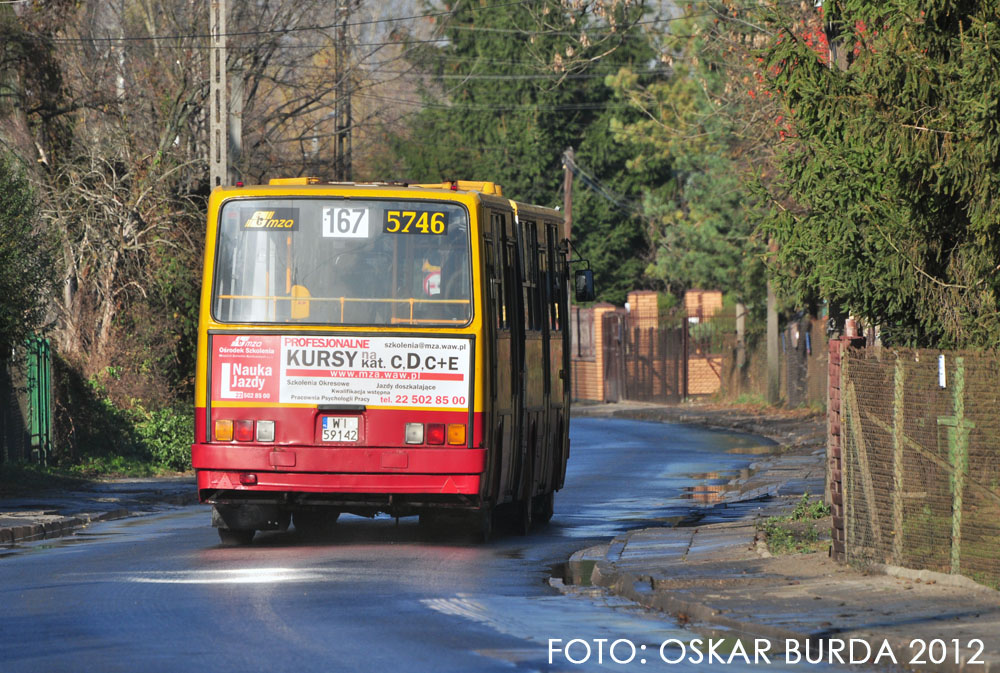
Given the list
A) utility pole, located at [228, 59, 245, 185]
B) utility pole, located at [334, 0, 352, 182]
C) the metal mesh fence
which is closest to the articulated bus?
the metal mesh fence

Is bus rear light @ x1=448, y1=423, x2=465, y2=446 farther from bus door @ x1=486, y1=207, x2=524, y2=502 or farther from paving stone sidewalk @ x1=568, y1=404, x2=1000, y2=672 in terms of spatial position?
paving stone sidewalk @ x1=568, y1=404, x2=1000, y2=672

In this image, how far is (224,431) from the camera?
15.6 meters

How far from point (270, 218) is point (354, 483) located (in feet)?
8.34

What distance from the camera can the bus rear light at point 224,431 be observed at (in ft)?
51.1

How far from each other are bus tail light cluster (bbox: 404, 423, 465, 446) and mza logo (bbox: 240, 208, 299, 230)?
7.08 feet

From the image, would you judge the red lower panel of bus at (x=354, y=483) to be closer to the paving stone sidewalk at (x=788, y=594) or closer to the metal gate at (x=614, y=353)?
the paving stone sidewalk at (x=788, y=594)

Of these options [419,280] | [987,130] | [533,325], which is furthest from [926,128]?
[533,325]

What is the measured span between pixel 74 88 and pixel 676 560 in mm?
23324

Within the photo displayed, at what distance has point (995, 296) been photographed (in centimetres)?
1347

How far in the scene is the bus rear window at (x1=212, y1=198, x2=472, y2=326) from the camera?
1566 centimetres

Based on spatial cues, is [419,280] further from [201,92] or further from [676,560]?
[201,92]

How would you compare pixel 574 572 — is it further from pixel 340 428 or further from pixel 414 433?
pixel 340 428

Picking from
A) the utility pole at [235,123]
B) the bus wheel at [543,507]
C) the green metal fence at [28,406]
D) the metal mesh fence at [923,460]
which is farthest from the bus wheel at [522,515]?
the utility pole at [235,123]

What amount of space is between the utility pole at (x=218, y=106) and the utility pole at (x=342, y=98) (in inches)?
266
